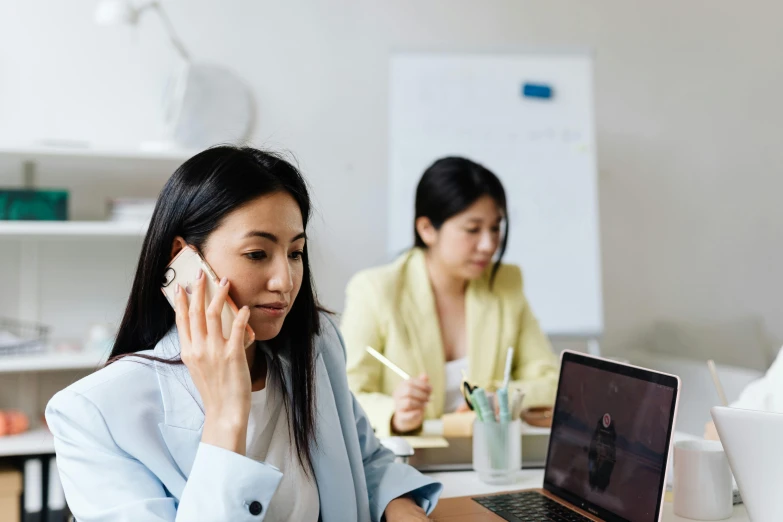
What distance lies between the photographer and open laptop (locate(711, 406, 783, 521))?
0.86 m

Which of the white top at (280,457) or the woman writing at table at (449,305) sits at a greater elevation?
the woman writing at table at (449,305)

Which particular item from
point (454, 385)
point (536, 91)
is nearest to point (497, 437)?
point (454, 385)

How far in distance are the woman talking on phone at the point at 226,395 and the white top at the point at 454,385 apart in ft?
2.77

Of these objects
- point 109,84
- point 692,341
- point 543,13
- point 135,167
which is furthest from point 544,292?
point 109,84

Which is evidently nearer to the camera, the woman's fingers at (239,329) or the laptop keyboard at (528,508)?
the woman's fingers at (239,329)

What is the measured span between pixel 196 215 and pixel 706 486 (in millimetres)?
792

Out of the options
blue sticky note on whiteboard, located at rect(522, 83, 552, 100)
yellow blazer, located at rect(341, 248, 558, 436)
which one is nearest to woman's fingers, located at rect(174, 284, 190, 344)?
yellow blazer, located at rect(341, 248, 558, 436)

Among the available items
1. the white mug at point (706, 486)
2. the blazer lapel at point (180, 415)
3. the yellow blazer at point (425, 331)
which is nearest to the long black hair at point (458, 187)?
the yellow blazer at point (425, 331)

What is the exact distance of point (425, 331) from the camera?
2.08 metres

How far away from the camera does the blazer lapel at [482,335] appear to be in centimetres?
209

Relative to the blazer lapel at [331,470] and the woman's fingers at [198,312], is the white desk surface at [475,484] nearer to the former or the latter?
the blazer lapel at [331,470]

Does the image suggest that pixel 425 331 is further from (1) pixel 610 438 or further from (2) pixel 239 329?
(2) pixel 239 329

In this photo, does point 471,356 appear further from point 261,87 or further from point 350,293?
point 261,87

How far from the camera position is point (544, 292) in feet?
9.54
